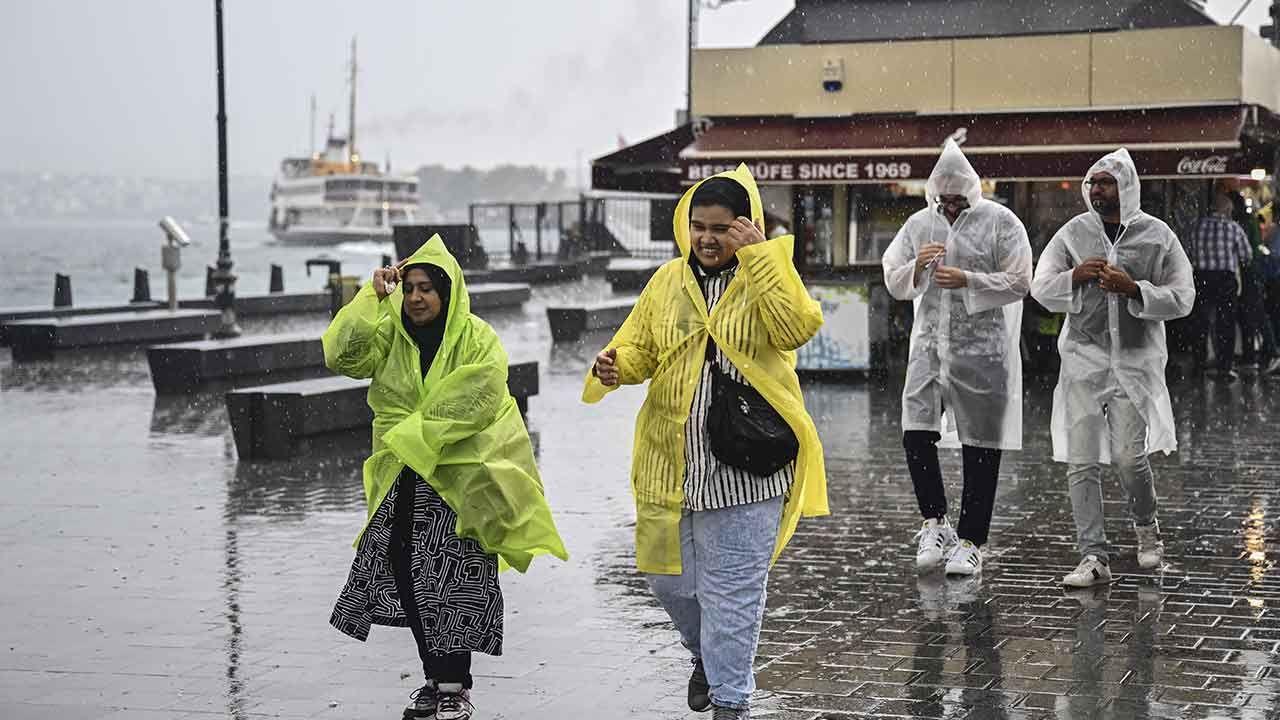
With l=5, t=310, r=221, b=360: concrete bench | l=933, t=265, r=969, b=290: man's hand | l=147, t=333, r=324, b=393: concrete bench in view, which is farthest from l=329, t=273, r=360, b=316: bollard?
l=933, t=265, r=969, b=290: man's hand

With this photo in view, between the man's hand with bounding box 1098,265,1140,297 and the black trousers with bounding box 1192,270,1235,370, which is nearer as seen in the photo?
the man's hand with bounding box 1098,265,1140,297

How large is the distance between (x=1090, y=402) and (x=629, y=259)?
134ft

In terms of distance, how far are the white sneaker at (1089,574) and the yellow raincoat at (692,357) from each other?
8.81 feet

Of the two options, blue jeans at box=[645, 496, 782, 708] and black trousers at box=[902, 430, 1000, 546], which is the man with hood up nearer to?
black trousers at box=[902, 430, 1000, 546]

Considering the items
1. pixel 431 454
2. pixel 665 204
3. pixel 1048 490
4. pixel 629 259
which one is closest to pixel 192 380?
pixel 1048 490

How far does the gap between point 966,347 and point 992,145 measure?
441 inches

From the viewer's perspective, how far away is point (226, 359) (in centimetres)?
1827

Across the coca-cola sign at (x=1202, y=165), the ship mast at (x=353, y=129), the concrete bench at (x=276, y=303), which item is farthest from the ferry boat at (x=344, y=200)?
the coca-cola sign at (x=1202, y=165)

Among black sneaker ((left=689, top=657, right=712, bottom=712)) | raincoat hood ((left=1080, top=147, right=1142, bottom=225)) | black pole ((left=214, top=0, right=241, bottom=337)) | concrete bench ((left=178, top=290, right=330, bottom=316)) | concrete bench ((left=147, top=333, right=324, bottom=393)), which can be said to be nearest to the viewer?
black sneaker ((left=689, top=657, right=712, bottom=712))

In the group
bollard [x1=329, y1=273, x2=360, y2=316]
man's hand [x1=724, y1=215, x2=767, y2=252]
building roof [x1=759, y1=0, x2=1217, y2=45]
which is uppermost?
building roof [x1=759, y1=0, x2=1217, y2=45]

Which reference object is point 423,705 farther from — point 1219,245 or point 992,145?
point 992,145

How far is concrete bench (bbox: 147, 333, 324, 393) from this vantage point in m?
17.7

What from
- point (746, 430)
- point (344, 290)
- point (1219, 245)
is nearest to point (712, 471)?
point (746, 430)

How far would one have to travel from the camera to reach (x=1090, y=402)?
27.6 ft
